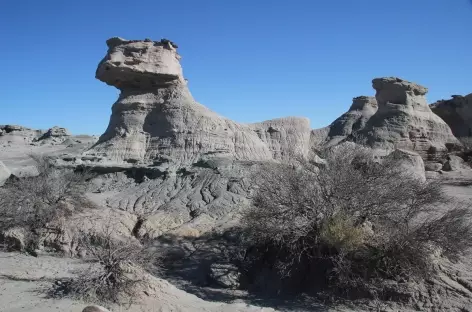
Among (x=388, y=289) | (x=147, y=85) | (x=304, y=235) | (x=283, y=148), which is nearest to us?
(x=388, y=289)

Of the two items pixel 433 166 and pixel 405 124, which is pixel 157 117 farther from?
pixel 433 166

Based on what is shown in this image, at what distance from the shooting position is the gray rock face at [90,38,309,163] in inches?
741

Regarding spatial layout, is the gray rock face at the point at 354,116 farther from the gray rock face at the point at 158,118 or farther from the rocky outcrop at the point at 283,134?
the gray rock face at the point at 158,118

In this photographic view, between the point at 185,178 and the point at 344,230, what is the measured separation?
8.56 meters

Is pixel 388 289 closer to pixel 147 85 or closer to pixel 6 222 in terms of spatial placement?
pixel 6 222

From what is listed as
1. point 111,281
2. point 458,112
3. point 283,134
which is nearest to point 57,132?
point 283,134

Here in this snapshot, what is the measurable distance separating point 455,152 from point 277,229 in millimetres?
22242

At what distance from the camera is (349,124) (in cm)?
4003

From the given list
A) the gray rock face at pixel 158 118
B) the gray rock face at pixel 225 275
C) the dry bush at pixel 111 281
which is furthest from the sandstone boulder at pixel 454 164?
the dry bush at pixel 111 281

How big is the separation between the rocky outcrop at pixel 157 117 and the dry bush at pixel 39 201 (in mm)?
4588

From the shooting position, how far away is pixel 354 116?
41125 mm

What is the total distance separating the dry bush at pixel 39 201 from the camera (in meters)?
12.8

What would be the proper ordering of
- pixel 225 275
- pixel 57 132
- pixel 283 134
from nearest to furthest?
1. pixel 225 275
2. pixel 283 134
3. pixel 57 132

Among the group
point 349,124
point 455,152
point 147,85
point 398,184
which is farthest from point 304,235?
point 349,124
